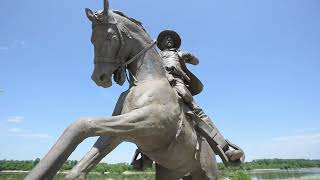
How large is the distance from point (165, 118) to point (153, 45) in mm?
1236

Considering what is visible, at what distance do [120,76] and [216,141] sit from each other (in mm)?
1885

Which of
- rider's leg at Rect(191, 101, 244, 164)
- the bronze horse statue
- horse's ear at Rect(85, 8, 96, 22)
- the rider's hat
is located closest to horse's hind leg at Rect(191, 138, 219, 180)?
the bronze horse statue

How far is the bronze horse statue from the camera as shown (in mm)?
3604

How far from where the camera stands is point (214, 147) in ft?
17.1

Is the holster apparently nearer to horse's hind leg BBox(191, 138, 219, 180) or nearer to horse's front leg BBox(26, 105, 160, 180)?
horse's hind leg BBox(191, 138, 219, 180)

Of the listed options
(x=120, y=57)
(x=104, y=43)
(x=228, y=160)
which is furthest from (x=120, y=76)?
(x=228, y=160)

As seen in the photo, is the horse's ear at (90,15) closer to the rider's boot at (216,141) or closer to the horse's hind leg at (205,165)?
the rider's boot at (216,141)

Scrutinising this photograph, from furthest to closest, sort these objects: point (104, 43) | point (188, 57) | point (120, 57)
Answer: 1. point (188, 57)
2. point (120, 57)
3. point (104, 43)

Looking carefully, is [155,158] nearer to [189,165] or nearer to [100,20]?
[189,165]

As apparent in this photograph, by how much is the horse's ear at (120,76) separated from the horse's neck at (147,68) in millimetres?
117

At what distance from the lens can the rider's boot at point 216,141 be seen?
16.8ft

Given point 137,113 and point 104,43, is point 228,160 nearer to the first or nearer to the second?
point 137,113

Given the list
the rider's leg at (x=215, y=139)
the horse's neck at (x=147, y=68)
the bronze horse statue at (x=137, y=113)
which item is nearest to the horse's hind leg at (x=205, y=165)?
the bronze horse statue at (x=137, y=113)

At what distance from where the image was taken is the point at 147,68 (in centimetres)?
454
